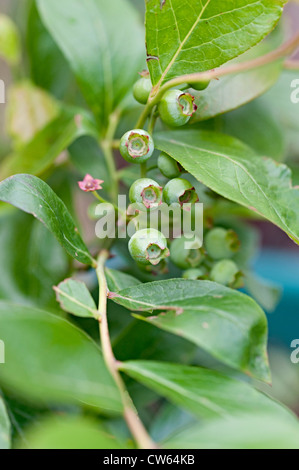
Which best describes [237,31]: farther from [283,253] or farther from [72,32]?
[283,253]

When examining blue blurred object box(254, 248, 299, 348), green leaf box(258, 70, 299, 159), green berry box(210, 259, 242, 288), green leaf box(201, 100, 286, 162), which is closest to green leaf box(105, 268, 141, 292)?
green berry box(210, 259, 242, 288)

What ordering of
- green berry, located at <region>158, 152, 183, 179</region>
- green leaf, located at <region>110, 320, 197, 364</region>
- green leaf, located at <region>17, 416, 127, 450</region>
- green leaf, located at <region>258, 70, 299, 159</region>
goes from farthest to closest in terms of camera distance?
1. green leaf, located at <region>258, 70, 299, 159</region>
2. green leaf, located at <region>110, 320, 197, 364</region>
3. green berry, located at <region>158, 152, 183, 179</region>
4. green leaf, located at <region>17, 416, 127, 450</region>

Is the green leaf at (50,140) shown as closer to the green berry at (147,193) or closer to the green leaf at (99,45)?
the green leaf at (99,45)

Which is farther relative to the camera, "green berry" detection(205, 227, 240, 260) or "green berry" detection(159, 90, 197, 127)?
"green berry" detection(205, 227, 240, 260)

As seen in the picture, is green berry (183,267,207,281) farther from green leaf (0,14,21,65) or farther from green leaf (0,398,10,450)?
green leaf (0,14,21,65)

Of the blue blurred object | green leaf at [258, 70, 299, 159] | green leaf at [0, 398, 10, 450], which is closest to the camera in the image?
green leaf at [0, 398, 10, 450]

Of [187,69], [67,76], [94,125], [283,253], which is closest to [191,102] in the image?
[187,69]

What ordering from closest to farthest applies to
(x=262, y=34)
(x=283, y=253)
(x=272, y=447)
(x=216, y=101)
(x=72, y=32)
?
(x=272, y=447)
(x=262, y=34)
(x=216, y=101)
(x=72, y=32)
(x=283, y=253)
